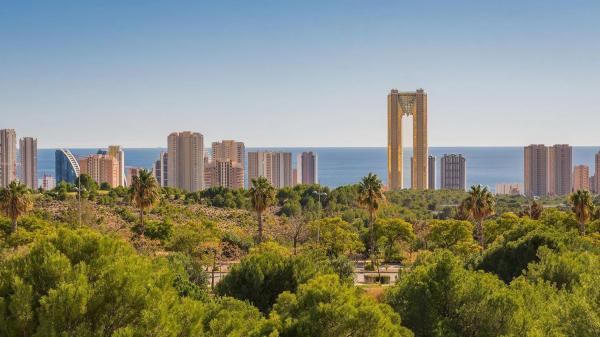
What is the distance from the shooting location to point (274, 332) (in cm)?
1116

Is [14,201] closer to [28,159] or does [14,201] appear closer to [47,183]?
[28,159]

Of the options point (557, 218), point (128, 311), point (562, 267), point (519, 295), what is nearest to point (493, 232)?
point (557, 218)

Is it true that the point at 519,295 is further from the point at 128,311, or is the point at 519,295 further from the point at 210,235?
the point at 210,235

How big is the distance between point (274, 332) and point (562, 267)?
1124 centimetres

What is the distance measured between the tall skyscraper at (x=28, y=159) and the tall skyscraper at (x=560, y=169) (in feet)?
324

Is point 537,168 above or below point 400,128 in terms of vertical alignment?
below

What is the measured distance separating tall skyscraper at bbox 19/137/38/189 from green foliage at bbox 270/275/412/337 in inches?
4703

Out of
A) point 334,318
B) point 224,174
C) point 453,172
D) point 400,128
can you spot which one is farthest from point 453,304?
point 453,172

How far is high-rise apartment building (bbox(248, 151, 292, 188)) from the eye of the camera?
450ft

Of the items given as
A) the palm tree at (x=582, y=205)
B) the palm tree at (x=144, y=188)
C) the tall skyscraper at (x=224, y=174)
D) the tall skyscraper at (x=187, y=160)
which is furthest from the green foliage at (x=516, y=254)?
the tall skyscraper at (x=187, y=160)

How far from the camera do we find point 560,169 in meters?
131

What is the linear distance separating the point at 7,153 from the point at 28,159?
16.9m

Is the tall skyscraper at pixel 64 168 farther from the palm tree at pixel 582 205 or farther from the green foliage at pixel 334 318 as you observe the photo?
the green foliage at pixel 334 318

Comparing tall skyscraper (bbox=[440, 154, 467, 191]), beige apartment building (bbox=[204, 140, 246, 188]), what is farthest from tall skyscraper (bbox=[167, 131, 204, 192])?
tall skyscraper (bbox=[440, 154, 467, 191])
